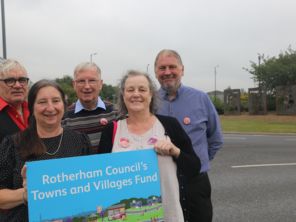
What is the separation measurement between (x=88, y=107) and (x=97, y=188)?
1192 mm

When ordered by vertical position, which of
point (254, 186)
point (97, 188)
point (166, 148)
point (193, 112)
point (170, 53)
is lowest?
point (254, 186)

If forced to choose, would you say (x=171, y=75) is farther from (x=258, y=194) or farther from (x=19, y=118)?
(x=258, y=194)

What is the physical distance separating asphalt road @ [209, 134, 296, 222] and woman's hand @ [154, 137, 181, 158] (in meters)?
3.41

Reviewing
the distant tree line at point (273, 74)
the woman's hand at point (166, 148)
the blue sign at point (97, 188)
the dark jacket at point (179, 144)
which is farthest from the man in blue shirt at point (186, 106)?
the distant tree line at point (273, 74)

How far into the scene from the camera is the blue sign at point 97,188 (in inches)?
95.1

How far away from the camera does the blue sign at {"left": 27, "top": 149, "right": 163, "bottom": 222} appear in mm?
2416

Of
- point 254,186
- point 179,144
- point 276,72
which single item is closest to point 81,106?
point 179,144

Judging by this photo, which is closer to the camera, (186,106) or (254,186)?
(186,106)

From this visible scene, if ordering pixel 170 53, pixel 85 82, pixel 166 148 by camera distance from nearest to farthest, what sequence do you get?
pixel 166 148
pixel 85 82
pixel 170 53

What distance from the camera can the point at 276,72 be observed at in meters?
45.4

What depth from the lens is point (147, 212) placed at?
2605mm

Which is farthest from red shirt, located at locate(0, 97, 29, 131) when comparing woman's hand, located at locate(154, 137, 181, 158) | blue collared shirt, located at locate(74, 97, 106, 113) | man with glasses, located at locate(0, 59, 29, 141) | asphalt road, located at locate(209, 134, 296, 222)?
asphalt road, located at locate(209, 134, 296, 222)

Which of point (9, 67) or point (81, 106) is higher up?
point (9, 67)

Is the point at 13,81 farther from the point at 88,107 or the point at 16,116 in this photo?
the point at 88,107
